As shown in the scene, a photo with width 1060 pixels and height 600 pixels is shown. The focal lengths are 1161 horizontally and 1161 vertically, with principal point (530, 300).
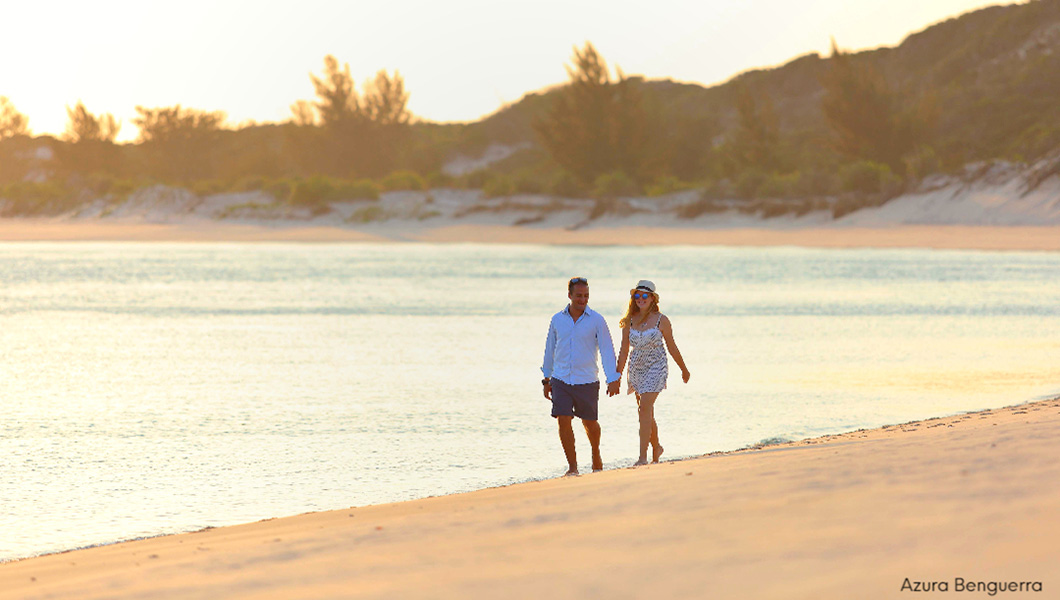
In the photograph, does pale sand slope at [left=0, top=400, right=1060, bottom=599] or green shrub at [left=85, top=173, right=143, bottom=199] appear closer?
pale sand slope at [left=0, top=400, right=1060, bottom=599]

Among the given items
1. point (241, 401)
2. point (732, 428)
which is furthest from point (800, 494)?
point (241, 401)

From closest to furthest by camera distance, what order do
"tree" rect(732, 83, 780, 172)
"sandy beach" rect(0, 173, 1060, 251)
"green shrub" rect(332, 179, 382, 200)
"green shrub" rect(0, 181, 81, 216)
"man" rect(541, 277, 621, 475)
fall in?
"man" rect(541, 277, 621, 475) → "sandy beach" rect(0, 173, 1060, 251) → "tree" rect(732, 83, 780, 172) → "green shrub" rect(332, 179, 382, 200) → "green shrub" rect(0, 181, 81, 216)

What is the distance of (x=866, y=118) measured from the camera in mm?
49875

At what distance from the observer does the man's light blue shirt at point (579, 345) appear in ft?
26.5

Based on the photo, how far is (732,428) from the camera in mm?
10148

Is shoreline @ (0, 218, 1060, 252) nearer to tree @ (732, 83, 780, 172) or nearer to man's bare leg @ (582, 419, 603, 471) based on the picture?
tree @ (732, 83, 780, 172)

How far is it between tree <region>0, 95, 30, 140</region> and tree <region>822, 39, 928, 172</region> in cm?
7086

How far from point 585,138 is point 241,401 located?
1791 inches

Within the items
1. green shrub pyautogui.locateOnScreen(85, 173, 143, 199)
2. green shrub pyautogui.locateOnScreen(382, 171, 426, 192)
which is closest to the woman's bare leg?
green shrub pyautogui.locateOnScreen(382, 171, 426, 192)

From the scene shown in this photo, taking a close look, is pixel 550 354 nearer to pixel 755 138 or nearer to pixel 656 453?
pixel 656 453

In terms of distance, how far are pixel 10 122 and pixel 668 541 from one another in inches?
4021

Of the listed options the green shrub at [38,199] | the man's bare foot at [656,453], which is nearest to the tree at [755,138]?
the green shrub at [38,199]

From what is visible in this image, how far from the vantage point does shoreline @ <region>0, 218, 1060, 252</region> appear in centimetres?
3778

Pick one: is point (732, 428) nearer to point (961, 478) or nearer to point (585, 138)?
point (961, 478)
